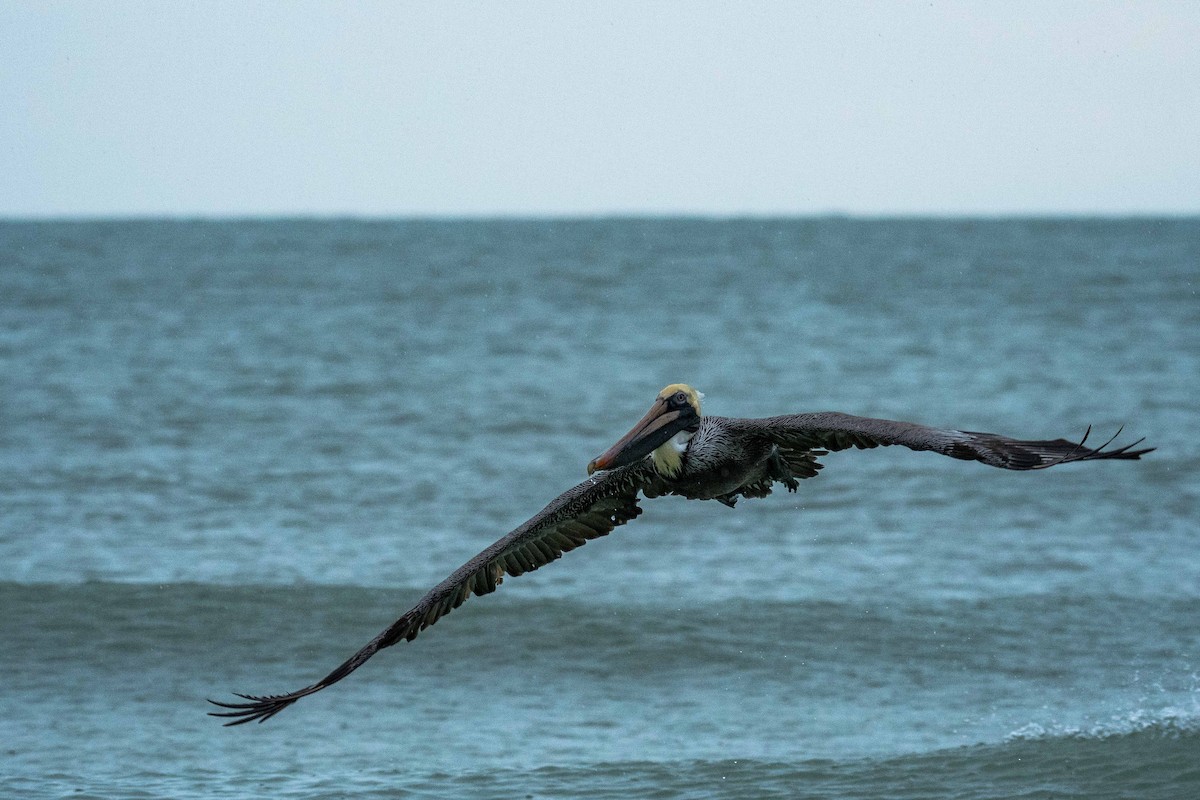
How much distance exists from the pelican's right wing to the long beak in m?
0.44

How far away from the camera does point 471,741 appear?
34.1 ft

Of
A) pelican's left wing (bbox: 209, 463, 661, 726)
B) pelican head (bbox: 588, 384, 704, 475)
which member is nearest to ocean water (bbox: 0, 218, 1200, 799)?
pelican's left wing (bbox: 209, 463, 661, 726)

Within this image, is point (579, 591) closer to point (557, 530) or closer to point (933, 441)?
point (557, 530)

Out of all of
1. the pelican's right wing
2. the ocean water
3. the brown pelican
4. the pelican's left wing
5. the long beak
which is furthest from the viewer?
the ocean water

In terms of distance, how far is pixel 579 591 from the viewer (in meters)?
14.2

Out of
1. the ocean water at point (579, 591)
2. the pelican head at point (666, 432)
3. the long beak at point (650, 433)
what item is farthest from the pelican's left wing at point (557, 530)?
the ocean water at point (579, 591)

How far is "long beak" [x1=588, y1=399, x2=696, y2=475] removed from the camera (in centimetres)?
787

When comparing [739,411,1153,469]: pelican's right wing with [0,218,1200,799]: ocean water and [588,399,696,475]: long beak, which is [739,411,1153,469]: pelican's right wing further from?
[0,218,1200,799]: ocean water

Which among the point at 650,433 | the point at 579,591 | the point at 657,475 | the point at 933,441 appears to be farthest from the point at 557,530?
the point at 579,591

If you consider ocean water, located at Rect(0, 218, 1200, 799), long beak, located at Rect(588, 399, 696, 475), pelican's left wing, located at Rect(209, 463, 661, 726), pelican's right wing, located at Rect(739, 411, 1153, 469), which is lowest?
ocean water, located at Rect(0, 218, 1200, 799)

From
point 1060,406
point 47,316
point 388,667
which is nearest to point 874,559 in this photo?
point 388,667

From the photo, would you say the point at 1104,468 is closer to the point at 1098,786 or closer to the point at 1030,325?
the point at 1098,786

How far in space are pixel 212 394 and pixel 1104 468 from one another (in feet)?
50.8

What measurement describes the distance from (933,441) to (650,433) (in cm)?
204
